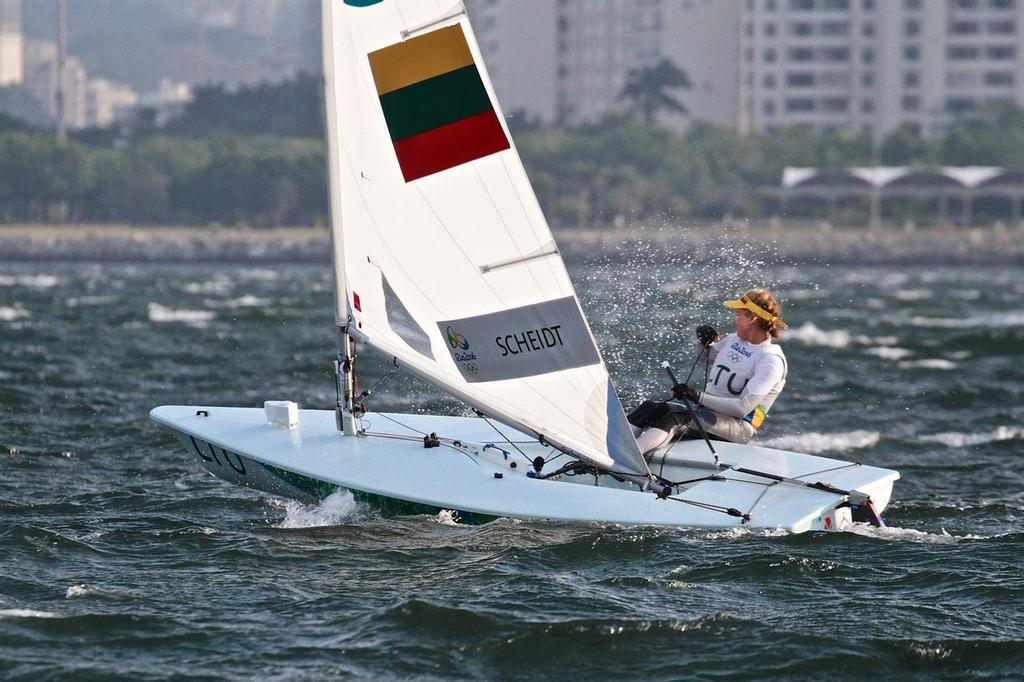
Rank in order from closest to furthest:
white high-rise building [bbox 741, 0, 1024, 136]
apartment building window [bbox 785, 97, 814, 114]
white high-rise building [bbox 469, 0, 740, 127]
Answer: white high-rise building [bbox 741, 0, 1024, 136]
apartment building window [bbox 785, 97, 814, 114]
white high-rise building [bbox 469, 0, 740, 127]

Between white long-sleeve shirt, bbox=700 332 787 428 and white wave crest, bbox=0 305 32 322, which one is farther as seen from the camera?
white wave crest, bbox=0 305 32 322

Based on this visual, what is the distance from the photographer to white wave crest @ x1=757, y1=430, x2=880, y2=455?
15864mm

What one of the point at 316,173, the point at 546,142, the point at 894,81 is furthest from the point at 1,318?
the point at 894,81

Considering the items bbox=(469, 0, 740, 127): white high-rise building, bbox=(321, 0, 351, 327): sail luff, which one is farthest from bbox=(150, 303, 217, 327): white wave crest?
bbox=(469, 0, 740, 127): white high-rise building

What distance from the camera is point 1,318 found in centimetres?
3378

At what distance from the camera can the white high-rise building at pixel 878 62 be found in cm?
13762

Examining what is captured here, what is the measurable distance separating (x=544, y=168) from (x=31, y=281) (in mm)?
61907

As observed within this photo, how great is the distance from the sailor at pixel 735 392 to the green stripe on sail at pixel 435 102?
93.5 inches

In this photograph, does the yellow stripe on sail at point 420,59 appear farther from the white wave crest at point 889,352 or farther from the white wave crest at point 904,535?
the white wave crest at point 889,352

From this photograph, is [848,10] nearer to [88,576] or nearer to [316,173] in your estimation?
[316,173]

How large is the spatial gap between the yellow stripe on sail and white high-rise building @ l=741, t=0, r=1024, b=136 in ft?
424

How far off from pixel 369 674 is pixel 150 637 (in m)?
1.38

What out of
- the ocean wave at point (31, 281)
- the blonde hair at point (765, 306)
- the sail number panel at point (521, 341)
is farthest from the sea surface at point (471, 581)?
the ocean wave at point (31, 281)

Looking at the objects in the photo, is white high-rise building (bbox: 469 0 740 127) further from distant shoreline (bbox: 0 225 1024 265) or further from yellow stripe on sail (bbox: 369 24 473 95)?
yellow stripe on sail (bbox: 369 24 473 95)
